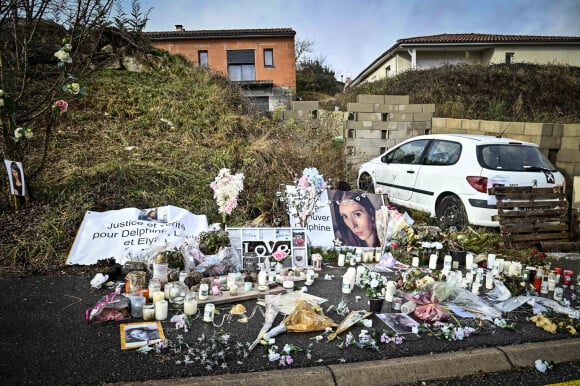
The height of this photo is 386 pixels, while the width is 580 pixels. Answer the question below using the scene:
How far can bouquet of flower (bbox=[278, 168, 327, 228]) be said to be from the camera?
19.0 feet

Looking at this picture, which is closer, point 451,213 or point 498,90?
point 451,213

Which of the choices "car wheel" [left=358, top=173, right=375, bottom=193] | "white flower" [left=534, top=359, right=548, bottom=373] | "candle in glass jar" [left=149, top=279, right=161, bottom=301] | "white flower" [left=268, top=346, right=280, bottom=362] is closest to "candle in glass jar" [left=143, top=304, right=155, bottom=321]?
"candle in glass jar" [left=149, top=279, right=161, bottom=301]

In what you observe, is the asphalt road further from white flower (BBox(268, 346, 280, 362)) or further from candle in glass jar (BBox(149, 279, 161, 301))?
candle in glass jar (BBox(149, 279, 161, 301))

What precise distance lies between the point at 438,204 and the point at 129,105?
708cm

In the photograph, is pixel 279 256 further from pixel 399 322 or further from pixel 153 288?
pixel 399 322

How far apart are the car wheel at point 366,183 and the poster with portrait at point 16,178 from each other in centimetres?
590

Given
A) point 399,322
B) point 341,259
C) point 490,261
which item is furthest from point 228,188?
point 490,261

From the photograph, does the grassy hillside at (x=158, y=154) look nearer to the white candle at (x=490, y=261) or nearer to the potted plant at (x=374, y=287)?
the potted plant at (x=374, y=287)

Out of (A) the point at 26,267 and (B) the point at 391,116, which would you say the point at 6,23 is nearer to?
(A) the point at 26,267

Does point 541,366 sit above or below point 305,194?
below

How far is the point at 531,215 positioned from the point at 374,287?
3.34 metres

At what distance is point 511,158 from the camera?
21.9 feet

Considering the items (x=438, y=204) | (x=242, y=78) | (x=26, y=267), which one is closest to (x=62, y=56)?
(x=26, y=267)

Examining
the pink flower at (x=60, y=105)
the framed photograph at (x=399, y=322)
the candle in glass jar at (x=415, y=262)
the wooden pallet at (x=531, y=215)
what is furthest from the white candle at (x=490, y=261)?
the pink flower at (x=60, y=105)
